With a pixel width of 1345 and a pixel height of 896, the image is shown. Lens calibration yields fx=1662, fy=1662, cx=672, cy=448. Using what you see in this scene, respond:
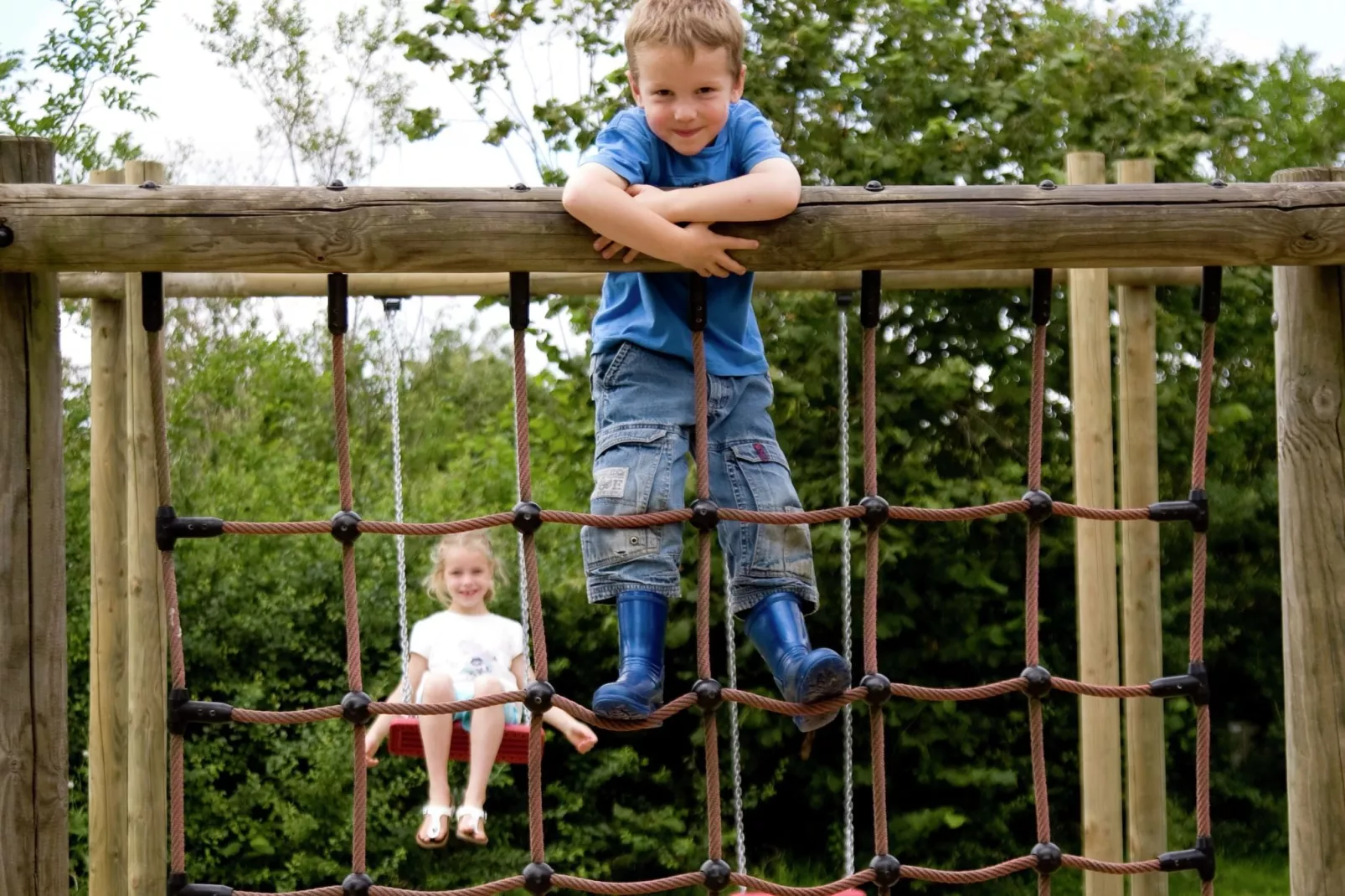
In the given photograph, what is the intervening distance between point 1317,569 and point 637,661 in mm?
1038

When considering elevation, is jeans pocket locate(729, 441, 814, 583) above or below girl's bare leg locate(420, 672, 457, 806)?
above

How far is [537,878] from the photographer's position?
2.43 meters

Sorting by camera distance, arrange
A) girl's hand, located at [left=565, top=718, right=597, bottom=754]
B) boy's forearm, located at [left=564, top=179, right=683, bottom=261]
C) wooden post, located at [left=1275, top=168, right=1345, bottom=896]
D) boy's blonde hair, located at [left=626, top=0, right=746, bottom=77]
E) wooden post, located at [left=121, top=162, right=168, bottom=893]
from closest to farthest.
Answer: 1. boy's forearm, located at [left=564, top=179, right=683, bottom=261]
2. boy's blonde hair, located at [left=626, top=0, right=746, bottom=77]
3. wooden post, located at [left=1275, top=168, right=1345, bottom=896]
4. girl's hand, located at [left=565, top=718, right=597, bottom=754]
5. wooden post, located at [left=121, top=162, right=168, bottom=893]

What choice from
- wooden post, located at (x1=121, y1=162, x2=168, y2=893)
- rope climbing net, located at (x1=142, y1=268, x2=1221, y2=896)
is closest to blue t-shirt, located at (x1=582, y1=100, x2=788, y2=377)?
rope climbing net, located at (x1=142, y1=268, x2=1221, y2=896)

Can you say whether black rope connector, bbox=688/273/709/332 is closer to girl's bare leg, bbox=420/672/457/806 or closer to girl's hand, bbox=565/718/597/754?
girl's hand, bbox=565/718/597/754

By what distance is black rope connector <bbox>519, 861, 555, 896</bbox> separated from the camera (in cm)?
242

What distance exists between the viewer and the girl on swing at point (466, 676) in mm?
4242

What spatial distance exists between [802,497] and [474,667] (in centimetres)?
147

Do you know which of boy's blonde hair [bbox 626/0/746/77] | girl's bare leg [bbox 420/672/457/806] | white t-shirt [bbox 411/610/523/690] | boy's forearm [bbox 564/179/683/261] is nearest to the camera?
boy's forearm [bbox 564/179/683/261]

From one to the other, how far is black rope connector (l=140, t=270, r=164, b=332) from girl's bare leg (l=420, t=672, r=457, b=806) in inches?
76.0

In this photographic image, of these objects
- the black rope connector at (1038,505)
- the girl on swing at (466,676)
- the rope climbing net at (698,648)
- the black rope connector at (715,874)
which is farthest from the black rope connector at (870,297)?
the girl on swing at (466,676)

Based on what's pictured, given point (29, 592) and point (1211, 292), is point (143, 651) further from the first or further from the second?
point (1211, 292)

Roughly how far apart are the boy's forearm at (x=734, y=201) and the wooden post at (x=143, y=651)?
8.13 ft

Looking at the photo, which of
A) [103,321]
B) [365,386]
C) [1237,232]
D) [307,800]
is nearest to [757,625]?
[1237,232]
